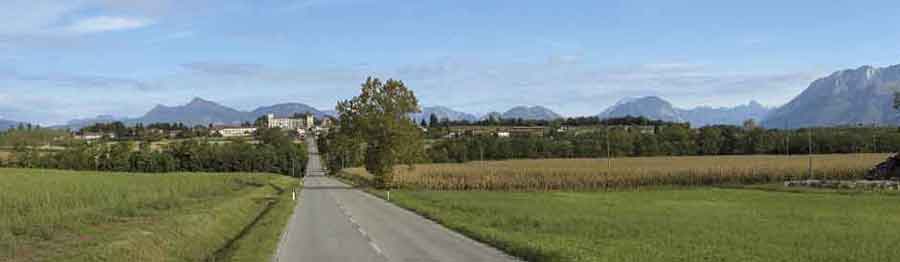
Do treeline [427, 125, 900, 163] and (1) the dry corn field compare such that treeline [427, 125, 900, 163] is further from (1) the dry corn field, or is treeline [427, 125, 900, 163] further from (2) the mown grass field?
(2) the mown grass field

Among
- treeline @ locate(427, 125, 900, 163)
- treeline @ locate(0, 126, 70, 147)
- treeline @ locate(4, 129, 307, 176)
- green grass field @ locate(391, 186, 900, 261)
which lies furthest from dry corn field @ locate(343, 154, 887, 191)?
Result: treeline @ locate(0, 126, 70, 147)

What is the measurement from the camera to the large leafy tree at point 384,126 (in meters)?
68.8

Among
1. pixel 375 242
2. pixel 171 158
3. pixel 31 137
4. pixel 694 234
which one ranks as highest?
pixel 31 137

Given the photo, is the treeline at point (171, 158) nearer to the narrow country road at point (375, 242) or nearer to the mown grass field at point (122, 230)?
the mown grass field at point (122, 230)

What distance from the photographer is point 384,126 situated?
68.5 metres

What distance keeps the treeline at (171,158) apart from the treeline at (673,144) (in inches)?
1395

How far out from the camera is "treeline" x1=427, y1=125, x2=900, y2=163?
126688mm

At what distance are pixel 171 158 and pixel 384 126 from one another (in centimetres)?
8398

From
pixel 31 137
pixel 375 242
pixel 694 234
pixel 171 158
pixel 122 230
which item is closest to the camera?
pixel 375 242

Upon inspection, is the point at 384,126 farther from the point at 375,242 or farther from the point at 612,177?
the point at 375,242

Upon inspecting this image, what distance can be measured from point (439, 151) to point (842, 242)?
117877mm

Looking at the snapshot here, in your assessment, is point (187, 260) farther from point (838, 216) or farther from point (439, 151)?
point (439, 151)

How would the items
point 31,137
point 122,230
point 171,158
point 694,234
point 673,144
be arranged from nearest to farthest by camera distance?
1. point 122,230
2. point 694,234
3. point 673,144
4. point 171,158
5. point 31,137

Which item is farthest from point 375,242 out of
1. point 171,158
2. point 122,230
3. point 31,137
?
point 31,137
